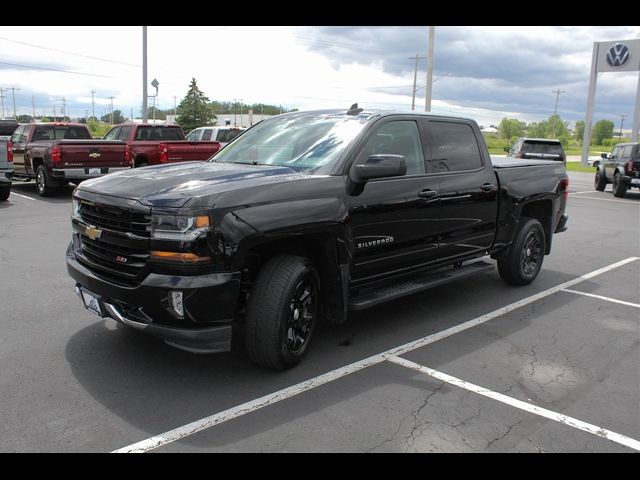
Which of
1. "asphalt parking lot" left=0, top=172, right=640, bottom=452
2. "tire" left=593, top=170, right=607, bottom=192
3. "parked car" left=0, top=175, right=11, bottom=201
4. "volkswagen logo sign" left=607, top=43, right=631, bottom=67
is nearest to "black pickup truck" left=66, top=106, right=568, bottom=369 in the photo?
"asphalt parking lot" left=0, top=172, right=640, bottom=452

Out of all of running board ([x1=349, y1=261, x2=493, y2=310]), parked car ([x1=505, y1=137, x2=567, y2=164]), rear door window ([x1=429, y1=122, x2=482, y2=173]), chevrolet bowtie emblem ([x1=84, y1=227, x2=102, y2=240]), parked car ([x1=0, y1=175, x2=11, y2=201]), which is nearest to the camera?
chevrolet bowtie emblem ([x1=84, y1=227, x2=102, y2=240])

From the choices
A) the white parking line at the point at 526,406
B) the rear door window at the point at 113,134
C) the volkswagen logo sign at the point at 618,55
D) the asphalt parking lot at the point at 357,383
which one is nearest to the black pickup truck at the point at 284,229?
the asphalt parking lot at the point at 357,383

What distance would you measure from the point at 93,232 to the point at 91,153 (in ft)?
36.2

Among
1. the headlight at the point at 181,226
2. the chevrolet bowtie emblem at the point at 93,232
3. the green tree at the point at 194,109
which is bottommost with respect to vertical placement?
the chevrolet bowtie emblem at the point at 93,232

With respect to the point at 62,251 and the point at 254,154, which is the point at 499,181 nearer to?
the point at 254,154

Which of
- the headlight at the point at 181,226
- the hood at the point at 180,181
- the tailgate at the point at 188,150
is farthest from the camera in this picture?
the tailgate at the point at 188,150

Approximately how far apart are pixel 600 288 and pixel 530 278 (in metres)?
0.92

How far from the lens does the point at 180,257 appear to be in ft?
11.6

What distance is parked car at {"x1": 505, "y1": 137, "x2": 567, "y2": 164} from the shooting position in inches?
770

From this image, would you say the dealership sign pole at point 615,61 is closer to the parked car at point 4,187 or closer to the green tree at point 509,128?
the parked car at point 4,187

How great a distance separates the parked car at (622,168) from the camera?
59.2 feet

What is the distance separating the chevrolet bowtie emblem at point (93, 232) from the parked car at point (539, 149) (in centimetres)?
1805

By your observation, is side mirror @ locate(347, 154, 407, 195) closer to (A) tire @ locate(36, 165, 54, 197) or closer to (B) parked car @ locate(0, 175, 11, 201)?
(B) parked car @ locate(0, 175, 11, 201)

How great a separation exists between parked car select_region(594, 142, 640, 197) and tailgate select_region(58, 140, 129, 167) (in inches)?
614
